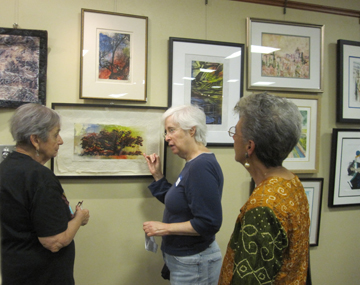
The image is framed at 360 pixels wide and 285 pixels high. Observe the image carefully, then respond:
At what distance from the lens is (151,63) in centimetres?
176

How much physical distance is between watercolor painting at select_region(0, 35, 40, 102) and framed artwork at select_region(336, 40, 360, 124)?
2.11 m

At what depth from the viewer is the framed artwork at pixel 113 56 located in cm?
163

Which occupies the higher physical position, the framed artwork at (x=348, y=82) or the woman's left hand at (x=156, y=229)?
the framed artwork at (x=348, y=82)

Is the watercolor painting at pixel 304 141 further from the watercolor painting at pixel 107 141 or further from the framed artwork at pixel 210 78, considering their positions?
the watercolor painting at pixel 107 141

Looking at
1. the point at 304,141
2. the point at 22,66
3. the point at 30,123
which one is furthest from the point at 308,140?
the point at 22,66

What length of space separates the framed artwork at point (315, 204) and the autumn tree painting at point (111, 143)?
1.32m

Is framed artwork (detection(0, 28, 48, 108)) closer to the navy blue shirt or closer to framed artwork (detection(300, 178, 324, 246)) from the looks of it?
the navy blue shirt

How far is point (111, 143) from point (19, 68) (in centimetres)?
69

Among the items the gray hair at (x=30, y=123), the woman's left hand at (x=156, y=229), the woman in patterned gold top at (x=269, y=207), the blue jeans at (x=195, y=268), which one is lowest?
the blue jeans at (x=195, y=268)

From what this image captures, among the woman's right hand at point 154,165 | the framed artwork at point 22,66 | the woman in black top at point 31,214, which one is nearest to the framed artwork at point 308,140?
the woman's right hand at point 154,165

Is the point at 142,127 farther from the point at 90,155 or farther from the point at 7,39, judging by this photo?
the point at 7,39

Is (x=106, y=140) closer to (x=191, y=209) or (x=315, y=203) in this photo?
(x=191, y=209)

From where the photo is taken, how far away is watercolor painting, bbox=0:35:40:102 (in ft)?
5.03

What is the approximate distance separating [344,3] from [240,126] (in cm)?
186
